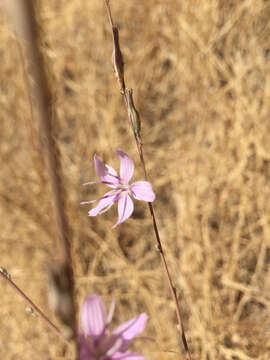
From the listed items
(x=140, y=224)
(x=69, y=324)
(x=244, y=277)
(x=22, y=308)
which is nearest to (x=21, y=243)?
(x=22, y=308)

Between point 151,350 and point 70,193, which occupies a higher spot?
point 70,193

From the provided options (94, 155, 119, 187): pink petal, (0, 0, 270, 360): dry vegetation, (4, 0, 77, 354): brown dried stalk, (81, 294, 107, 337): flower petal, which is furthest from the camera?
(0, 0, 270, 360): dry vegetation

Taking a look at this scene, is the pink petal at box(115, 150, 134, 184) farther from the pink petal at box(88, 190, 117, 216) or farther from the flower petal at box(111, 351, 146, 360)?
the flower petal at box(111, 351, 146, 360)

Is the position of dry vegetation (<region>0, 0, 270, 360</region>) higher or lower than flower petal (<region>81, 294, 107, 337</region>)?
higher

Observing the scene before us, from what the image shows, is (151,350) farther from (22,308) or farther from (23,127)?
(23,127)

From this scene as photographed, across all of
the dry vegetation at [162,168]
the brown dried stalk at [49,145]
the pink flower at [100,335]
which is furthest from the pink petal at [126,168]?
the dry vegetation at [162,168]

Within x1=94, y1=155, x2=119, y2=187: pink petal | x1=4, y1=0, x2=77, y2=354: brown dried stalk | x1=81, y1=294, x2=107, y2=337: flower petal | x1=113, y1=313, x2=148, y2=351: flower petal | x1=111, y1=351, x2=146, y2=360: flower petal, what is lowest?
x1=111, y1=351, x2=146, y2=360: flower petal

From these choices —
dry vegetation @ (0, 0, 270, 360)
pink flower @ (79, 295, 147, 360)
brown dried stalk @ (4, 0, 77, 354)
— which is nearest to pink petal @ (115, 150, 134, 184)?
pink flower @ (79, 295, 147, 360)
